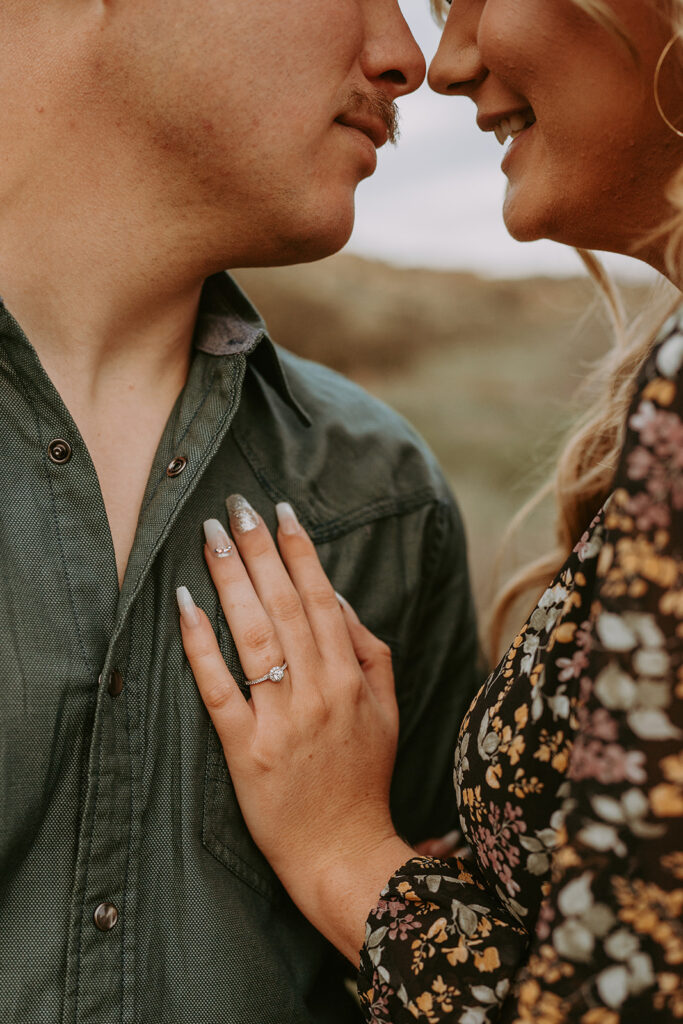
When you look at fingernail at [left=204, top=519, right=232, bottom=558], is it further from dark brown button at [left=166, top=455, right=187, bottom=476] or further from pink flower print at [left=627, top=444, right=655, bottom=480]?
pink flower print at [left=627, top=444, right=655, bottom=480]

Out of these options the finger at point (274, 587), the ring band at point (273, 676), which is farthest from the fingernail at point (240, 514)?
the ring band at point (273, 676)

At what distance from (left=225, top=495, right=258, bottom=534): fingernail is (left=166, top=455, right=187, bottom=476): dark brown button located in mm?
115

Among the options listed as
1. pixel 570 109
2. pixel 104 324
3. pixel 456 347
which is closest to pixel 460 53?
pixel 570 109

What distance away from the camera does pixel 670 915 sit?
0.88 metres

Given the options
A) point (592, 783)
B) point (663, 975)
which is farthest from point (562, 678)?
point (663, 975)

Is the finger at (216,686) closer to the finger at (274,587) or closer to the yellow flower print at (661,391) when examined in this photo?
the finger at (274,587)

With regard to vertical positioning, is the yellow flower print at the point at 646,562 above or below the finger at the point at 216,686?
below

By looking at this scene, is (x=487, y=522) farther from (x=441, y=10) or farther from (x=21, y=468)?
(x=21, y=468)

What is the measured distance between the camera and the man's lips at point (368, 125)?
5.66ft

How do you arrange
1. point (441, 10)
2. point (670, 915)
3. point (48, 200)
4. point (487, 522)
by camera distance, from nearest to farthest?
point (670, 915) → point (48, 200) → point (441, 10) → point (487, 522)

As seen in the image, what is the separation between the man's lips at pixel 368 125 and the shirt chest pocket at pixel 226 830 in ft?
3.63

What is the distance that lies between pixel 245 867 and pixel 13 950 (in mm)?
354

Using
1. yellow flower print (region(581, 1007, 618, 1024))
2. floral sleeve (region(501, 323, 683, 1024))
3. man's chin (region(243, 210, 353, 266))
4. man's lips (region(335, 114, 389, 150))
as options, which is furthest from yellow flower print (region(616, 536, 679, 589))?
man's lips (region(335, 114, 389, 150))

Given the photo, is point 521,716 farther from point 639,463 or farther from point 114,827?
point 114,827
